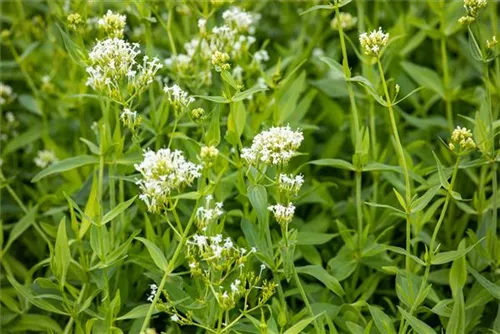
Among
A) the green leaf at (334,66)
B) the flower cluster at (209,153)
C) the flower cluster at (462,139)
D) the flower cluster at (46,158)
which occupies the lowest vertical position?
the flower cluster at (209,153)

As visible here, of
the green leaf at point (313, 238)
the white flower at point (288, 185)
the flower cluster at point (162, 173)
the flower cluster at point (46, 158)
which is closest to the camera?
the flower cluster at point (162, 173)

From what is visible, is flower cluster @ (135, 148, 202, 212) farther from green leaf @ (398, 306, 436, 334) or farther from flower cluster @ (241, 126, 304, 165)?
green leaf @ (398, 306, 436, 334)

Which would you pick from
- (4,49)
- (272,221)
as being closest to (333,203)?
(272,221)

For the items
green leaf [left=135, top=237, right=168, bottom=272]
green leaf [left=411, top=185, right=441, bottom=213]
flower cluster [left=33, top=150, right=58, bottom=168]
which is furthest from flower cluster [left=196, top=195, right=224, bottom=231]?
flower cluster [left=33, top=150, right=58, bottom=168]

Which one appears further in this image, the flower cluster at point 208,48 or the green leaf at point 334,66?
the flower cluster at point 208,48

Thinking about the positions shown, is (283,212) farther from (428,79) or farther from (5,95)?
(5,95)

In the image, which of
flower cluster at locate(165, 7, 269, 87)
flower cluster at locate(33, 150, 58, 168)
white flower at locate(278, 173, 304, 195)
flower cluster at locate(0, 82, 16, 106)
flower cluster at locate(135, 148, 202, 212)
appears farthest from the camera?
flower cluster at locate(0, 82, 16, 106)

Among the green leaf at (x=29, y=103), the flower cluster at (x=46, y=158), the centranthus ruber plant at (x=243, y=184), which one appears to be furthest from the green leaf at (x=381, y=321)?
the green leaf at (x=29, y=103)

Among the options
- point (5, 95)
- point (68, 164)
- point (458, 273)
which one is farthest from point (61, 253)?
point (5, 95)

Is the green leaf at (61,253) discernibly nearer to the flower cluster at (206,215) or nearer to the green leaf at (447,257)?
the flower cluster at (206,215)
